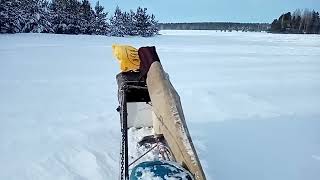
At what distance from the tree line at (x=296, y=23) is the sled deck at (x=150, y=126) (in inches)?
3181

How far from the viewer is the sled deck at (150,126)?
239 cm

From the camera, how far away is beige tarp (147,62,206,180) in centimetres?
254

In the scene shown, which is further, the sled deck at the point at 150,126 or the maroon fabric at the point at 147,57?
the maroon fabric at the point at 147,57

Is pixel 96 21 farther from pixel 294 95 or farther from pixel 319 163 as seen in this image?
pixel 319 163

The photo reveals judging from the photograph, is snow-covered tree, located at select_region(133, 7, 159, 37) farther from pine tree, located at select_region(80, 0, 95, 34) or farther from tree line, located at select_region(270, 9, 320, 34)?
tree line, located at select_region(270, 9, 320, 34)

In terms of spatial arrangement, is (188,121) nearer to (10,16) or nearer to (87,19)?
(10,16)

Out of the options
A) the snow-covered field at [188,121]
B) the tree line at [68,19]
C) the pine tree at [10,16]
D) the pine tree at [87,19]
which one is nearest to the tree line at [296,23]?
the tree line at [68,19]

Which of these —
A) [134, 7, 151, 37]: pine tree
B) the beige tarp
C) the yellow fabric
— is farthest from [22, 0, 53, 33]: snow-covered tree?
the beige tarp

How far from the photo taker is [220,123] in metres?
6.54

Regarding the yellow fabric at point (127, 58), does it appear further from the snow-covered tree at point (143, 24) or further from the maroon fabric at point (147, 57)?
the snow-covered tree at point (143, 24)

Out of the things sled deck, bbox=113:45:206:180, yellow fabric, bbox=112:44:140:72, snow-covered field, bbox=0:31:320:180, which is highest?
yellow fabric, bbox=112:44:140:72

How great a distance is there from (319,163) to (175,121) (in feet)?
9.20

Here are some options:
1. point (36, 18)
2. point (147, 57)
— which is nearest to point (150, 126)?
point (147, 57)

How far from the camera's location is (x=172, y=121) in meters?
2.93
